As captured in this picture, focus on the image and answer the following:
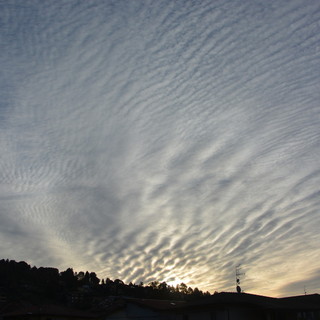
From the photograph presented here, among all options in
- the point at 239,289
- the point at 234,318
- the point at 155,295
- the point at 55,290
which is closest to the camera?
the point at 234,318

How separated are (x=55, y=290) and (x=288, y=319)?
3655 inches

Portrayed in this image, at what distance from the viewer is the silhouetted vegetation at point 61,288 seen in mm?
105125

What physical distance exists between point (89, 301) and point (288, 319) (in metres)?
81.9

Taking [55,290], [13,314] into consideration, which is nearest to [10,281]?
[55,290]

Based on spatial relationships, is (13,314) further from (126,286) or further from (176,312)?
(126,286)

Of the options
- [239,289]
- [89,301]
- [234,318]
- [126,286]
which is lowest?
[234,318]

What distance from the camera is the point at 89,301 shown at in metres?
106

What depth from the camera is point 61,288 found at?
117062 mm

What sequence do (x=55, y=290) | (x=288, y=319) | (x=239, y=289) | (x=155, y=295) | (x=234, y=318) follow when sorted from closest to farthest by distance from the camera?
(x=234, y=318)
(x=288, y=319)
(x=239, y=289)
(x=155, y=295)
(x=55, y=290)

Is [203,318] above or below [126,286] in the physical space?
below

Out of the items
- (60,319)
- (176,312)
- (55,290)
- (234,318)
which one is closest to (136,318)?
(176,312)

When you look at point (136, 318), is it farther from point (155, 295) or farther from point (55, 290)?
point (55, 290)

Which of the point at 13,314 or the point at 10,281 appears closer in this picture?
the point at 13,314

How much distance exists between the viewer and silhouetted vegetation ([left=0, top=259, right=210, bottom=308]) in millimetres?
105125
